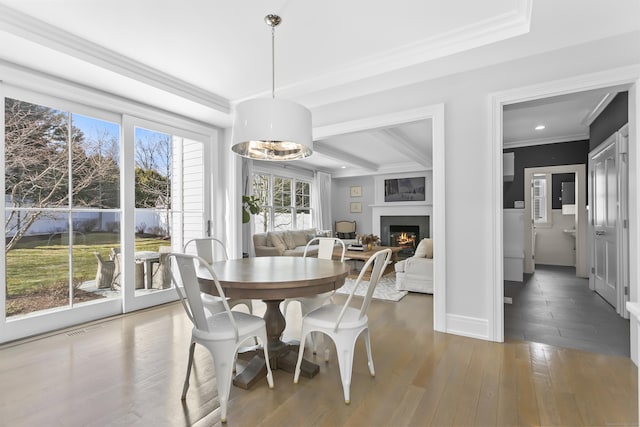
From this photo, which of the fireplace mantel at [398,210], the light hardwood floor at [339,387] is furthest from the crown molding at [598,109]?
the fireplace mantel at [398,210]

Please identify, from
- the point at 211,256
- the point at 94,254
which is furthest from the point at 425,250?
the point at 94,254

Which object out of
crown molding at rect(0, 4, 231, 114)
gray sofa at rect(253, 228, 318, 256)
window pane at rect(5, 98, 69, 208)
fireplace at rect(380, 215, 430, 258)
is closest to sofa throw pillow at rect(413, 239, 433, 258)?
gray sofa at rect(253, 228, 318, 256)

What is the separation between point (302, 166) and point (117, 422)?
7281 mm

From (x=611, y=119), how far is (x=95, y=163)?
6.05 metres

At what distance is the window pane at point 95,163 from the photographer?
3.27 m

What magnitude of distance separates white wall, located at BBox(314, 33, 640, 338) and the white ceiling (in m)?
0.14

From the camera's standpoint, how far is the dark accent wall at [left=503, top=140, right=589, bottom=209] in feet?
18.6

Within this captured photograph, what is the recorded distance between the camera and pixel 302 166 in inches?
336

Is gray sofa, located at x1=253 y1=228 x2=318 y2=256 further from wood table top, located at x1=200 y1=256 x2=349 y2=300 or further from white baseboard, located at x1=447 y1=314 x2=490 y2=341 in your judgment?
wood table top, located at x1=200 y1=256 x2=349 y2=300

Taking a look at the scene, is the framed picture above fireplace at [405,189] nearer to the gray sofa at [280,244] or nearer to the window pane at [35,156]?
the gray sofa at [280,244]

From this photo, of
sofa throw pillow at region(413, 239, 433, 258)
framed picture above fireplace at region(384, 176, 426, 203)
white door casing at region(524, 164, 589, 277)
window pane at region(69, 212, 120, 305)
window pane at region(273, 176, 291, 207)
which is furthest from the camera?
framed picture above fireplace at region(384, 176, 426, 203)

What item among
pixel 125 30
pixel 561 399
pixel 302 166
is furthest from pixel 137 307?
pixel 302 166

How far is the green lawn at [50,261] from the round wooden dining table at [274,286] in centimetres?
184

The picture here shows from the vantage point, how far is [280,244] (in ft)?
22.2
